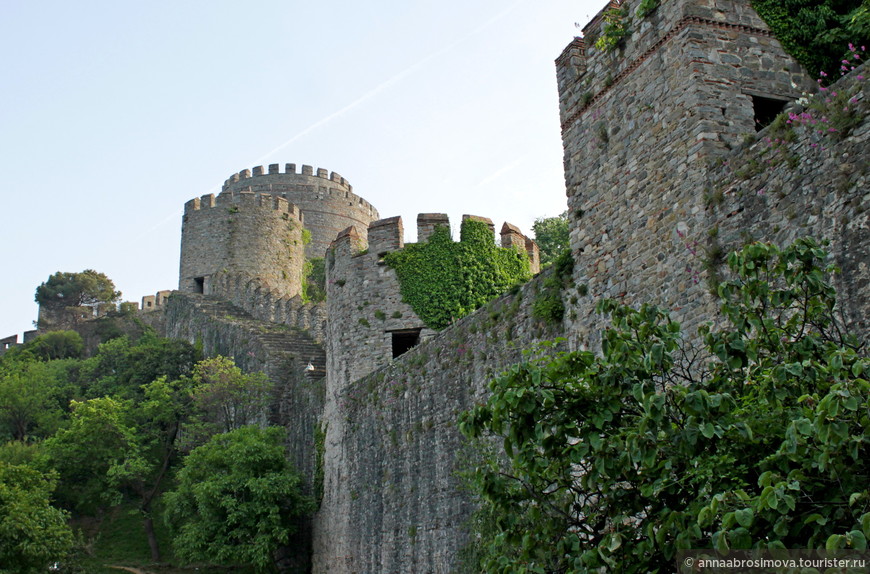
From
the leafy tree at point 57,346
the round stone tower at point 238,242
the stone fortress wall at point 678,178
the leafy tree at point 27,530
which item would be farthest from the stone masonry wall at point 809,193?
the leafy tree at point 57,346

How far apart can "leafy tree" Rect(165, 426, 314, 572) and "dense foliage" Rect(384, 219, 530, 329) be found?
4792 millimetres

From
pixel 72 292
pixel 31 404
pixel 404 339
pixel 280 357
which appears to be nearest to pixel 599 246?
pixel 404 339

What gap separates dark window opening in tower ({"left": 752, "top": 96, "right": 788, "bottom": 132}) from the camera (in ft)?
34.5

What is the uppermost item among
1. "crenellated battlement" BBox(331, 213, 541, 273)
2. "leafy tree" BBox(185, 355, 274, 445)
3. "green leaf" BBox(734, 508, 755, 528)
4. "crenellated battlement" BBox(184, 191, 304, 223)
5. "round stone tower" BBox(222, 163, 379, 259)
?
"round stone tower" BBox(222, 163, 379, 259)

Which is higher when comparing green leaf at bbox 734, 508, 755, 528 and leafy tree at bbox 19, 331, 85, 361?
leafy tree at bbox 19, 331, 85, 361

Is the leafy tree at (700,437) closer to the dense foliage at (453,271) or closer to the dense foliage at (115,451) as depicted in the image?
the dense foliage at (453,271)

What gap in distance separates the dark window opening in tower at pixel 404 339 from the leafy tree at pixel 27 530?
8404mm

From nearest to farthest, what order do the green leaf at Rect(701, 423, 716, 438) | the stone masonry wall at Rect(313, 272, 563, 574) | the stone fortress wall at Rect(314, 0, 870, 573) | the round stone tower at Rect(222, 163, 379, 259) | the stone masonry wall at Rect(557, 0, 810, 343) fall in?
the green leaf at Rect(701, 423, 716, 438) → the stone fortress wall at Rect(314, 0, 870, 573) → the stone masonry wall at Rect(557, 0, 810, 343) → the stone masonry wall at Rect(313, 272, 563, 574) → the round stone tower at Rect(222, 163, 379, 259)

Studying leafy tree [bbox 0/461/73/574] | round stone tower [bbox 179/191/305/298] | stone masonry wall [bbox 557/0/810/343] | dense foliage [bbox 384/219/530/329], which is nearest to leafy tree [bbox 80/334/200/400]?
round stone tower [bbox 179/191/305/298]

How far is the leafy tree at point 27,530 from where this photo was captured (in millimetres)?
21188

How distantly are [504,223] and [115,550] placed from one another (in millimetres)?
Answer: 13574

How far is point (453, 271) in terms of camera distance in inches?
829

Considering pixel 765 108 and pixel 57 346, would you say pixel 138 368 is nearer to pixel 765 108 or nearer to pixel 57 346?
pixel 57 346

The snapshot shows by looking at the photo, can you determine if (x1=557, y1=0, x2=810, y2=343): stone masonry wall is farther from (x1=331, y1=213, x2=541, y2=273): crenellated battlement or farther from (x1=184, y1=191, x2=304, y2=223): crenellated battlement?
(x1=184, y1=191, x2=304, y2=223): crenellated battlement
